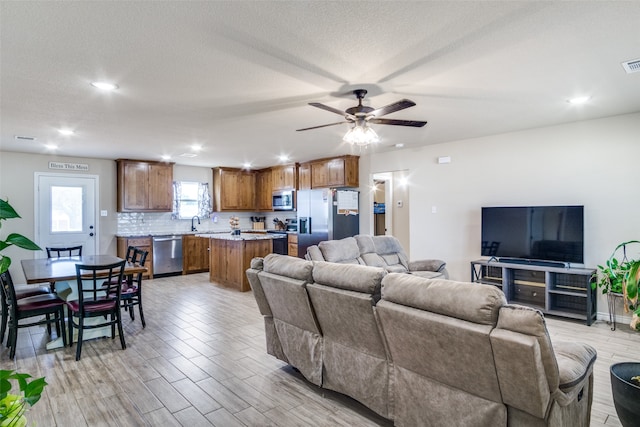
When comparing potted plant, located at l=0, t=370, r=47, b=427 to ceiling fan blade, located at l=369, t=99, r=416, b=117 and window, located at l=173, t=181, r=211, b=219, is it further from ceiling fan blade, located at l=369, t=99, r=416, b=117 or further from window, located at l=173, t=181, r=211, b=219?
window, located at l=173, t=181, r=211, b=219

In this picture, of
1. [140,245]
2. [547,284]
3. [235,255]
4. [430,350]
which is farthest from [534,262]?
[140,245]

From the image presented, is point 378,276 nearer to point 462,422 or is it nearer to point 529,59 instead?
point 462,422

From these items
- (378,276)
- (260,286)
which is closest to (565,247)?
(378,276)

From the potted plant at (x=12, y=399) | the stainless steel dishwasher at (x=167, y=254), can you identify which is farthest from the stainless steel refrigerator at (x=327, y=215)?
the potted plant at (x=12, y=399)

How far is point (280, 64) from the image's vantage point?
8.99 feet

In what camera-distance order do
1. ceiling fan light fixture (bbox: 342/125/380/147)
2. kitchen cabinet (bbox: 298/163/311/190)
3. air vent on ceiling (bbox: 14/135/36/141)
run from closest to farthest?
1. ceiling fan light fixture (bbox: 342/125/380/147)
2. air vent on ceiling (bbox: 14/135/36/141)
3. kitchen cabinet (bbox: 298/163/311/190)

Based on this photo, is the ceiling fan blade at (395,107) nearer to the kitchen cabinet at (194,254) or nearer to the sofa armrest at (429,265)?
the sofa armrest at (429,265)

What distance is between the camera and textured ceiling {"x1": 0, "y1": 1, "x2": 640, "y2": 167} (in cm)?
208

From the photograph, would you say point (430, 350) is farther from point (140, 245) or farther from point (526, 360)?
point (140, 245)

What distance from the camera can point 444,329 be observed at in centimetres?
179

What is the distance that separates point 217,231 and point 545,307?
6.85 meters

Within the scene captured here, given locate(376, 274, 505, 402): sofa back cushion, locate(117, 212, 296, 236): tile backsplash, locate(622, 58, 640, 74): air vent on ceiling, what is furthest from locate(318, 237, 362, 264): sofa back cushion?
locate(117, 212, 296, 236): tile backsplash

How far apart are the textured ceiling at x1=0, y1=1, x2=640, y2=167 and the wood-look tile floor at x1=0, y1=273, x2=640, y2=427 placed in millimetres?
2307

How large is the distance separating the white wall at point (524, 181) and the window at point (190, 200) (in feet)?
14.3
